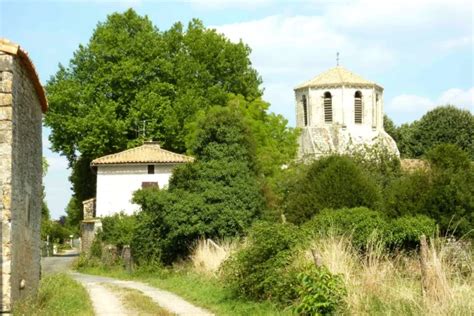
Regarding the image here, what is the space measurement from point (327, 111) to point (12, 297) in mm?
59974

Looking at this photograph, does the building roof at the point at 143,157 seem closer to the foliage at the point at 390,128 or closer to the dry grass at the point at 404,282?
the dry grass at the point at 404,282

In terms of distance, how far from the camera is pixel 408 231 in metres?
20.1

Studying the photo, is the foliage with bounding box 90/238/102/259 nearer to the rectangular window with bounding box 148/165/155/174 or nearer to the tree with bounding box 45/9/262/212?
the rectangular window with bounding box 148/165/155/174

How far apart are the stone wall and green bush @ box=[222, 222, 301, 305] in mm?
4457

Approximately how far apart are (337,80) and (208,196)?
149 feet

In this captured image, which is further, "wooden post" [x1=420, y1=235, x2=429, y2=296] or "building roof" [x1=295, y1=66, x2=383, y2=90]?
"building roof" [x1=295, y1=66, x2=383, y2=90]

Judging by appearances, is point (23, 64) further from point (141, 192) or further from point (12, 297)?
point (141, 192)

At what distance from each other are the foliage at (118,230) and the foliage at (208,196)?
20.3 ft

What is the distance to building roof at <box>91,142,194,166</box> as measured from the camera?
45.6 m

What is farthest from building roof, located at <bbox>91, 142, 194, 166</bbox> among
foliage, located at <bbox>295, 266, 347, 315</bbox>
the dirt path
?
foliage, located at <bbox>295, 266, 347, 315</bbox>

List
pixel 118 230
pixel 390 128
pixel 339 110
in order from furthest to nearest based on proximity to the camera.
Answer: pixel 390 128 → pixel 339 110 → pixel 118 230

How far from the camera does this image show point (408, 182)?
2381 cm

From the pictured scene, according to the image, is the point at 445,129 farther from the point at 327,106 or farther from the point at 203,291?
the point at 203,291

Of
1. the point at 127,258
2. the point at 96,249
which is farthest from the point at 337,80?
the point at 127,258
